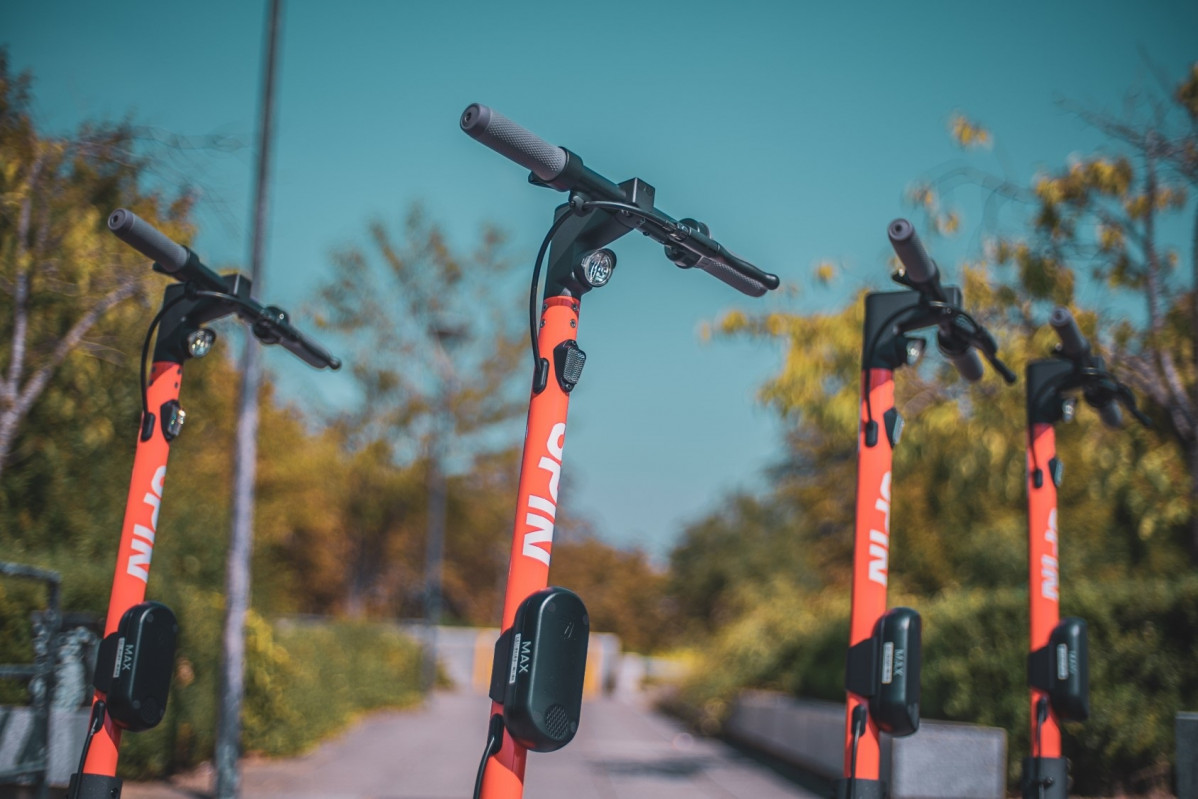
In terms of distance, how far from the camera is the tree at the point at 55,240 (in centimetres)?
905

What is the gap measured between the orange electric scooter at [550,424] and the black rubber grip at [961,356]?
5.39ft

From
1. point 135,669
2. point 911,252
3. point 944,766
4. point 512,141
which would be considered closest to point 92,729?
point 135,669

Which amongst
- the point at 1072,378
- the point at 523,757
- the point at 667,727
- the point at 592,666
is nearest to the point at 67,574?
the point at 523,757

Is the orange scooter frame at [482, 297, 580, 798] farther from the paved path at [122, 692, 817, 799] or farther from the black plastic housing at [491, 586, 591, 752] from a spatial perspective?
the paved path at [122, 692, 817, 799]

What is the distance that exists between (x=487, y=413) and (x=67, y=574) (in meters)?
24.4

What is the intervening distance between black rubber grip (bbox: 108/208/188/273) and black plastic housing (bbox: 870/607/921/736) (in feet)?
12.6

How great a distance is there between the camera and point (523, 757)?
3682mm

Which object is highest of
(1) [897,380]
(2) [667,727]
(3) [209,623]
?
(1) [897,380]

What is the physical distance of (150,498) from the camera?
18.2ft

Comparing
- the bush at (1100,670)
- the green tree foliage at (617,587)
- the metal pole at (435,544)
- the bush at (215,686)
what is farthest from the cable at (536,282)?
the green tree foliage at (617,587)

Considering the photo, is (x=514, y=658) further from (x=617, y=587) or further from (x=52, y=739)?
(x=617, y=587)

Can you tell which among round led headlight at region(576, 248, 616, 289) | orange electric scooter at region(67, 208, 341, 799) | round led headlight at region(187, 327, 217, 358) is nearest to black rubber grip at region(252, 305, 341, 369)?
orange electric scooter at region(67, 208, 341, 799)

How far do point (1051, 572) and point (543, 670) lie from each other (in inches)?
168

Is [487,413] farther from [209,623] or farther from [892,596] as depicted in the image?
[209,623]
